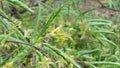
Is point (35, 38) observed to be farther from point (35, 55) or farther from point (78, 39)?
point (78, 39)

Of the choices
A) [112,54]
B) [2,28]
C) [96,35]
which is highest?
[2,28]

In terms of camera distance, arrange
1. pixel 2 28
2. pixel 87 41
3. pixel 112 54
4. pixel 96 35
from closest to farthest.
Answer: pixel 2 28, pixel 96 35, pixel 112 54, pixel 87 41

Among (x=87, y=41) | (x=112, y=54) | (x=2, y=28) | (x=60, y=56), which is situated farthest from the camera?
(x=87, y=41)

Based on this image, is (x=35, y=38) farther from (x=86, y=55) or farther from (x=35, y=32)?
(x=86, y=55)

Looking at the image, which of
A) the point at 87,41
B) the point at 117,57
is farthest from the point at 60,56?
the point at 87,41

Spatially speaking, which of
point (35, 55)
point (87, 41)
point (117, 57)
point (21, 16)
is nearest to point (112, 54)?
point (117, 57)

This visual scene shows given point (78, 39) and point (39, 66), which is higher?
point (39, 66)

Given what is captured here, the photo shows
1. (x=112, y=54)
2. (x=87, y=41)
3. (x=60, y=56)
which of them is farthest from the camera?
(x=87, y=41)

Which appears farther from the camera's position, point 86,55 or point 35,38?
point 86,55

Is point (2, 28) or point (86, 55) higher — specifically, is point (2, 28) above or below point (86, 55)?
above
